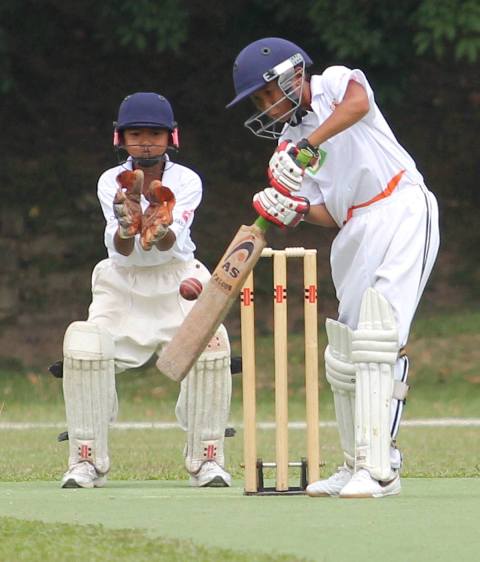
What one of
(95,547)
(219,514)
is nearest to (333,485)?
(219,514)

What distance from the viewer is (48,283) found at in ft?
49.2

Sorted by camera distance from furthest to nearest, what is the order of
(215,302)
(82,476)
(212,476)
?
(212,476)
(82,476)
(215,302)

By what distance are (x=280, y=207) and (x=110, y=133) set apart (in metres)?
11.1

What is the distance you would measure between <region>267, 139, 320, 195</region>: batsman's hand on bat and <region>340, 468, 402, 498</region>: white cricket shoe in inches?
34.8

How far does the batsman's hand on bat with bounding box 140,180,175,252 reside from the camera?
5.75m

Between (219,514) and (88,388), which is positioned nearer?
(219,514)

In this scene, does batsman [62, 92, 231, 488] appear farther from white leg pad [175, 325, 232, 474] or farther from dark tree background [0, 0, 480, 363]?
dark tree background [0, 0, 480, 363]

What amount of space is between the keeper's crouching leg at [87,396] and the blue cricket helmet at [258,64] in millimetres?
1184

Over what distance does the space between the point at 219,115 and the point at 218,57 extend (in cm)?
57

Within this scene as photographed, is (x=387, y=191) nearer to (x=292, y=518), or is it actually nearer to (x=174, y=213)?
(x=174, y=213)

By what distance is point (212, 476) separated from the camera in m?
6.07

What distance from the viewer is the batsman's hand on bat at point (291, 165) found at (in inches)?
199

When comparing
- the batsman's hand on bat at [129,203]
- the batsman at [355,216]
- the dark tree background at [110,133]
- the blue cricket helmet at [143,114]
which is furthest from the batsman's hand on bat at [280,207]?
the dark tree background at [110,133]

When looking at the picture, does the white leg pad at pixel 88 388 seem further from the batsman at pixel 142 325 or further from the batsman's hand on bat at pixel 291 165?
the batsman's hand on bat at pixel 291 165
